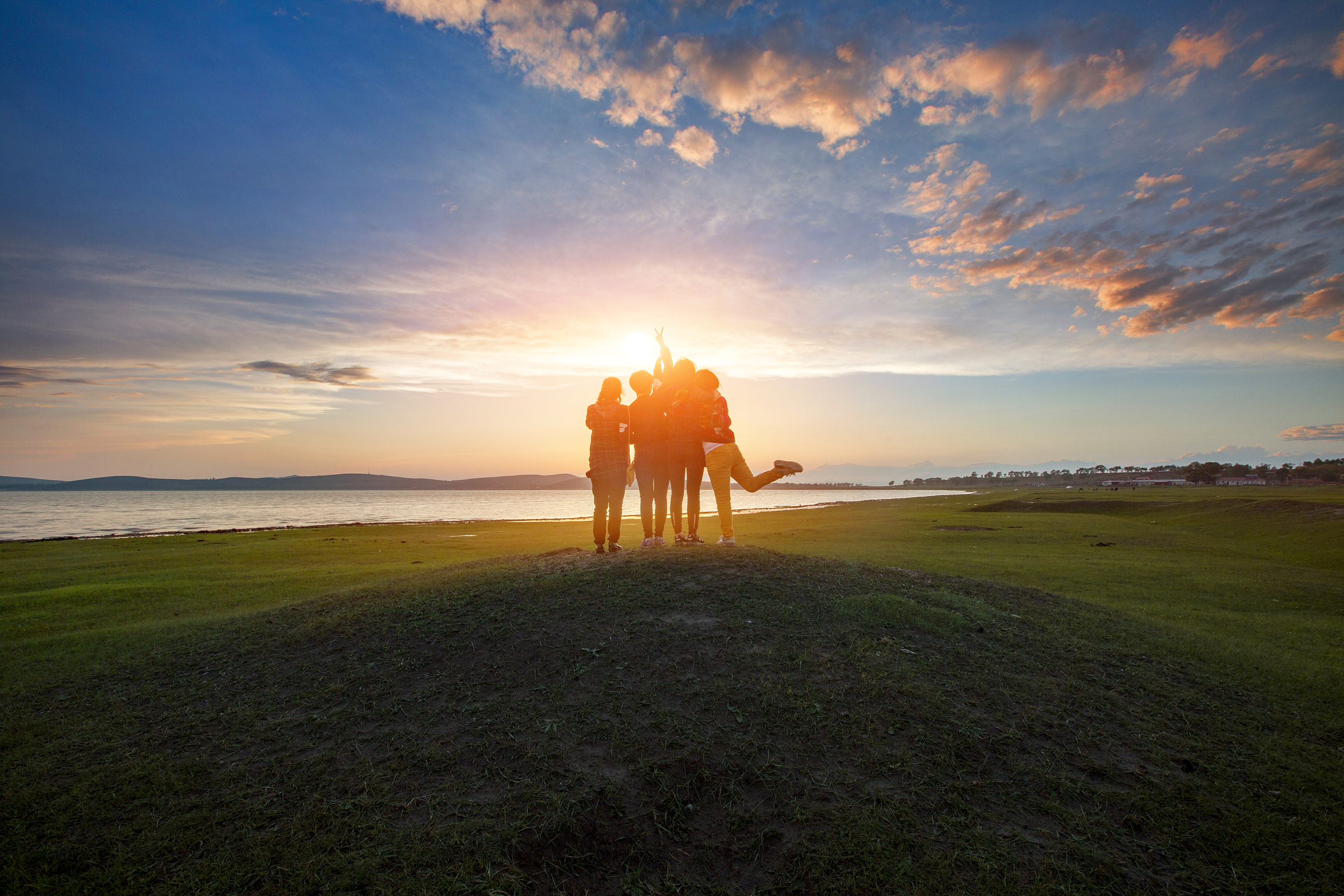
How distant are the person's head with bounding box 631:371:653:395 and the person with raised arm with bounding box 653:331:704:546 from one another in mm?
153

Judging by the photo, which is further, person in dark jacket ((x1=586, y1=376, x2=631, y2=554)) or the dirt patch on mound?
the dirt patch on mound

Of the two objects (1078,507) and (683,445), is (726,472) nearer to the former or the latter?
(683,445)

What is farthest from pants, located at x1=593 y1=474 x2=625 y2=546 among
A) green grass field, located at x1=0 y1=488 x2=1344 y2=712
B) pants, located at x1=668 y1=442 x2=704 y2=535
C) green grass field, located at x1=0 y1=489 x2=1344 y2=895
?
green grass field, located at x1=0 y1=488 x2=1344 y2=712

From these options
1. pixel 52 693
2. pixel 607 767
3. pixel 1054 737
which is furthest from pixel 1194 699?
pixel 52 693

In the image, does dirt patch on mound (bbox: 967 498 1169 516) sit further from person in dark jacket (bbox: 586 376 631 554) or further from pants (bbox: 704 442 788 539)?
person in dark jacket (bbox: 586 376 631 554)

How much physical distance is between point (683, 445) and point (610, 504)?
5.00 feet

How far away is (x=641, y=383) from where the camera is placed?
9188 millimetres

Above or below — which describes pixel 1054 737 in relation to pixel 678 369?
below

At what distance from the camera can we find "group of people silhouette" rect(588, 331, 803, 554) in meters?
8.72

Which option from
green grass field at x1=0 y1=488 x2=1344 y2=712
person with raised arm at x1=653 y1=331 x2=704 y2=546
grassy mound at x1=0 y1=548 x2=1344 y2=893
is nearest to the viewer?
grassy mound at x1=0 y1=548 x2=1344 y2=893

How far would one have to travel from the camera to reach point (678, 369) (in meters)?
9.03

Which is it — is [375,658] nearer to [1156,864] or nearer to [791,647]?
[791,647]

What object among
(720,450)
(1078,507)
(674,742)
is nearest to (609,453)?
(720,450)

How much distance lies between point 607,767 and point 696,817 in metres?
0.64
